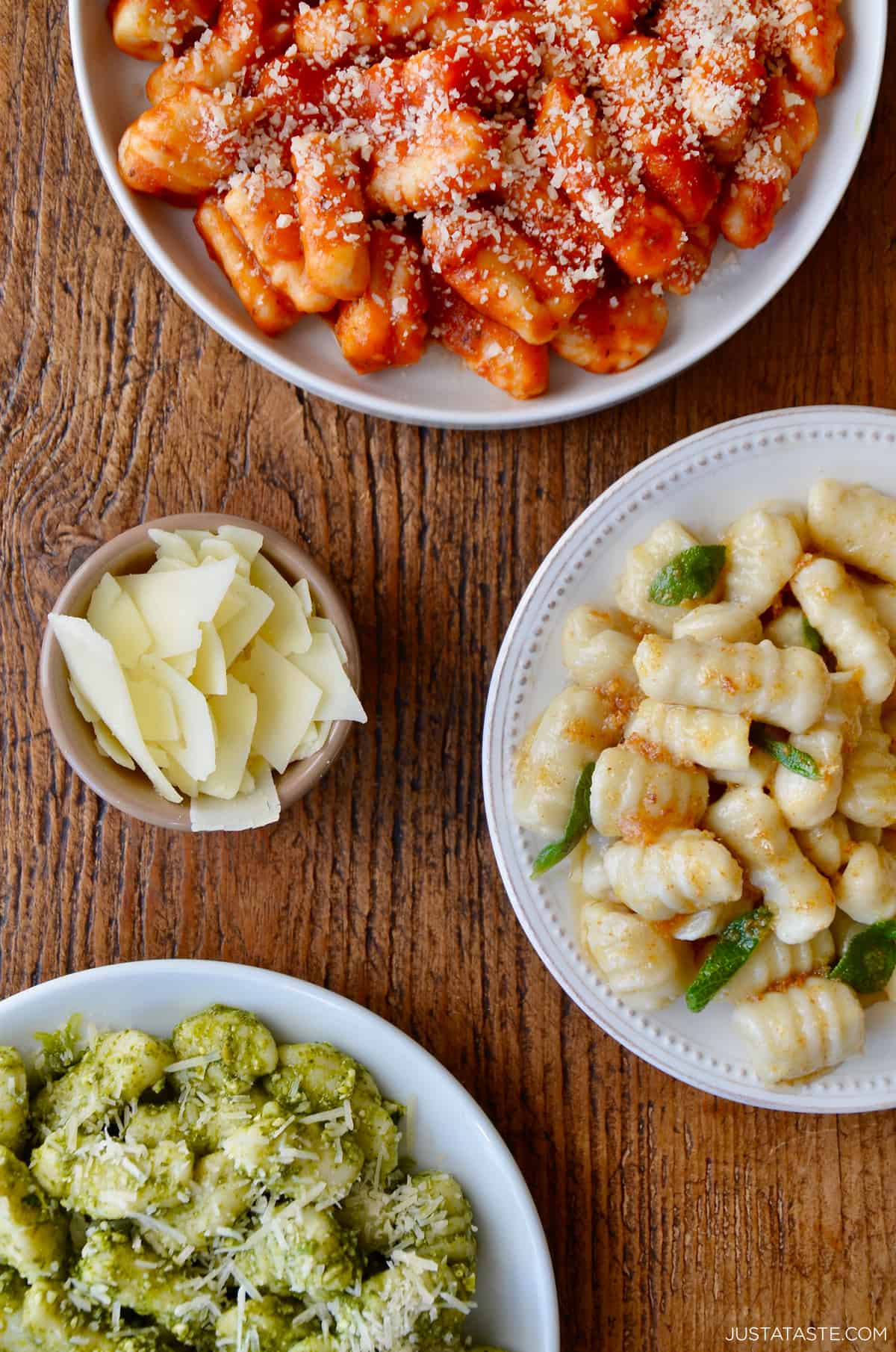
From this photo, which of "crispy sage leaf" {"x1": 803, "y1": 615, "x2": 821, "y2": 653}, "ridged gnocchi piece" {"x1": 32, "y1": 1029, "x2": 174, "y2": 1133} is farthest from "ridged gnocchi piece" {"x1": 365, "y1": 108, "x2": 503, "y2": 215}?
"ridged gnocchi piece" {"x1": 32, "y1": 1029, "x2": 174, "y2": 1133}

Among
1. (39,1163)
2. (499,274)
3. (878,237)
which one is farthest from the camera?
(878,237)

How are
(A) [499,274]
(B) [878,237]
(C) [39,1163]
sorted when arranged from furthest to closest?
(B) [878,237]
(C) [39,1163]
(A) [499,274]

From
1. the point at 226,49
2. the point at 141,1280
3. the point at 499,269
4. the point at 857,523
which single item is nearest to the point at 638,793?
the point at 857,523

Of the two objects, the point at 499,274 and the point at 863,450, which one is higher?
the point at 499,274

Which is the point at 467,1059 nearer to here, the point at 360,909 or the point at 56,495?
the point at 360,909

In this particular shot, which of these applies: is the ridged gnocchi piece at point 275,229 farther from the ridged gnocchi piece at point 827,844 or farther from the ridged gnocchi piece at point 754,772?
the ridged gnocchi piece at point 827,844

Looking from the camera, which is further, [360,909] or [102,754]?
[360,909]

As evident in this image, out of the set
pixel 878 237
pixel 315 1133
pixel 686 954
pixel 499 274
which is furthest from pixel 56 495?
pixel 878 237
